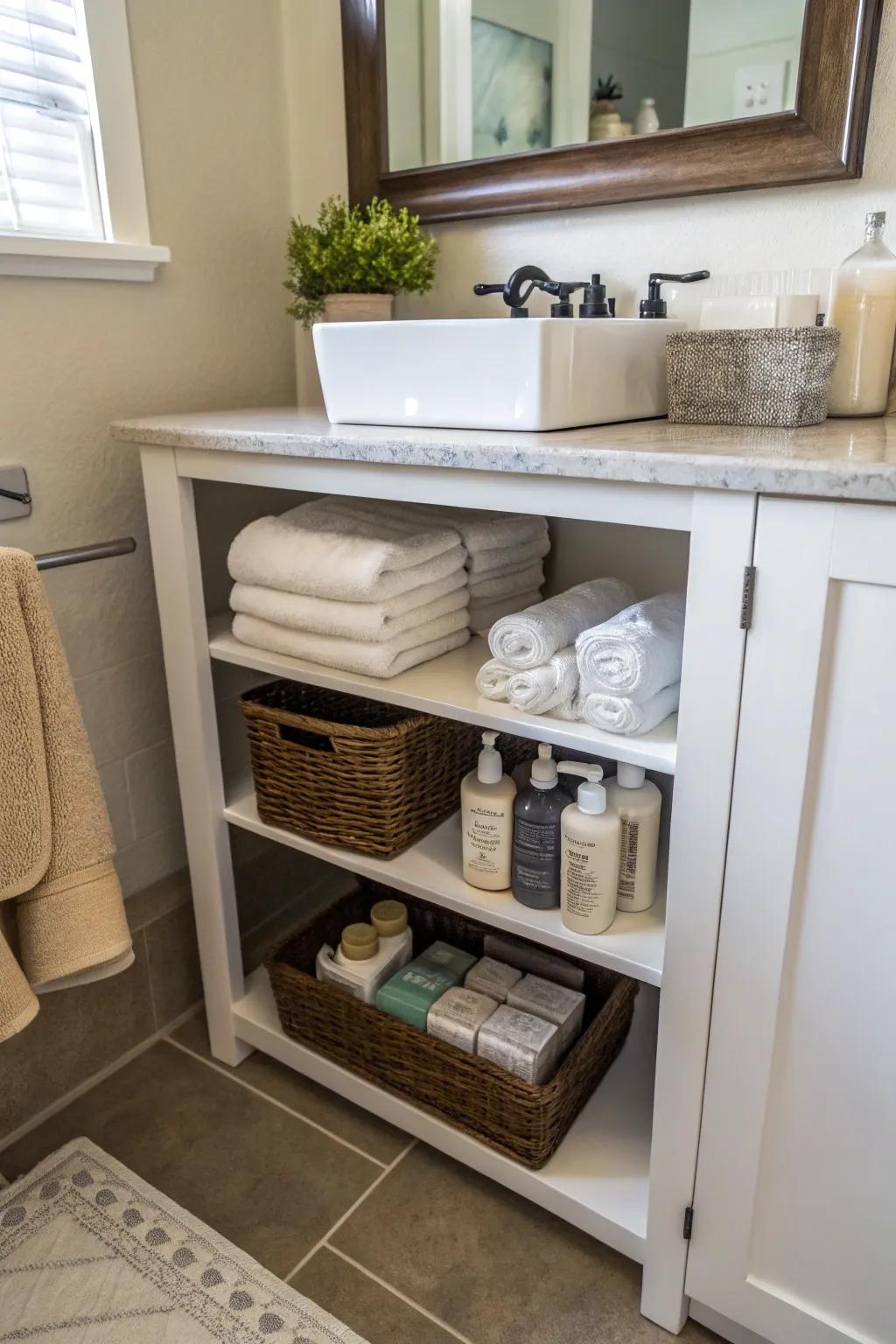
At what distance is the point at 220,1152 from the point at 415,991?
0.38 metres

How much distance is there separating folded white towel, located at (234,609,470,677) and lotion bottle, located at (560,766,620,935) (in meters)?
0.27

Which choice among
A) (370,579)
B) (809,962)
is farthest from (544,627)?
(809,962)

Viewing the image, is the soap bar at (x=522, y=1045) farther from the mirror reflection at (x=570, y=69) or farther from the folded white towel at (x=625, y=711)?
the mirror reflection at (x=570, y=69)

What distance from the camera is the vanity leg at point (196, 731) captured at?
1.17 metres

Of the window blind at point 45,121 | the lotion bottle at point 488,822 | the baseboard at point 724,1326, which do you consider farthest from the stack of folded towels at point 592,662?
the window blind at point 45,121

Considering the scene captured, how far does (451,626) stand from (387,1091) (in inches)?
25.5

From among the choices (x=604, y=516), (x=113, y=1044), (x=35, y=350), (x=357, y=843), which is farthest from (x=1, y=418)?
(x=113, y=1044)

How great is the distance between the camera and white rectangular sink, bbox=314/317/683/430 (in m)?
0.88

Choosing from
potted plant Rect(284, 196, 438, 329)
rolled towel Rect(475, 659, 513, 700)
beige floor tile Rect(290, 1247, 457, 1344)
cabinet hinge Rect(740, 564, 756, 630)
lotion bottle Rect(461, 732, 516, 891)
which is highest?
potted plant Rect(284, 196, 438, 329)

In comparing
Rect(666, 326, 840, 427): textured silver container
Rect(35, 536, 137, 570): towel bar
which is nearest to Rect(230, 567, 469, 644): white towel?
Rect(35, 536, 137, 570): towel bar

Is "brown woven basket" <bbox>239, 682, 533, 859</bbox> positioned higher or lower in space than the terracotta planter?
lower

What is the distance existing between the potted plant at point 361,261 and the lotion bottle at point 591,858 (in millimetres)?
735

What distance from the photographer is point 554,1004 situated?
1.22 meters

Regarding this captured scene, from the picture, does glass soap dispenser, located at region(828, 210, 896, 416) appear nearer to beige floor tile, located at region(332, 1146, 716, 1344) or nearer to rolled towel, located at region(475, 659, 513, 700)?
rolled towel, located at region(475, 659, 513, 700)
